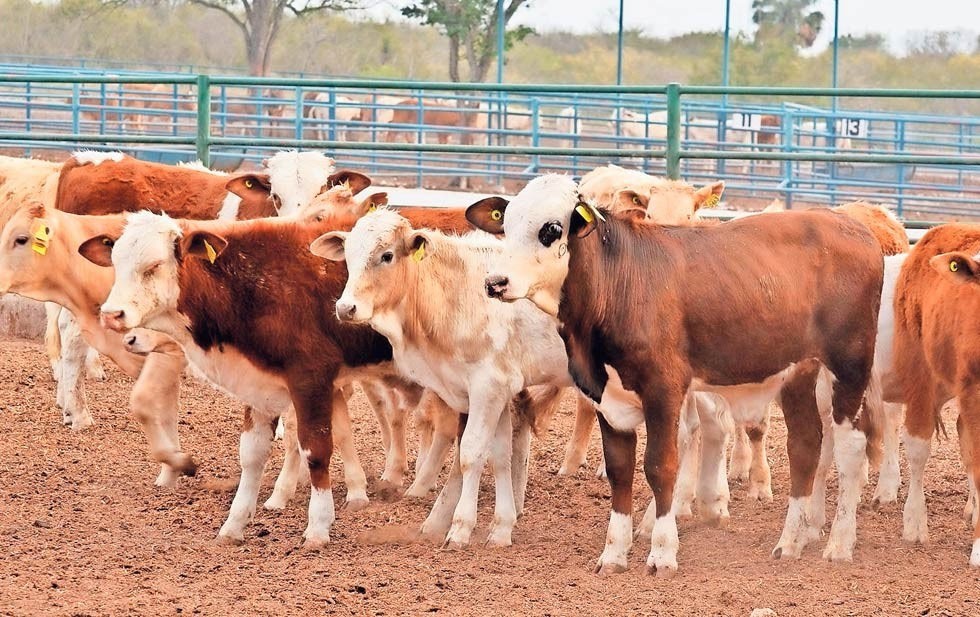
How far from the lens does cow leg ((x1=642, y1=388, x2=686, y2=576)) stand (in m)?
5.72

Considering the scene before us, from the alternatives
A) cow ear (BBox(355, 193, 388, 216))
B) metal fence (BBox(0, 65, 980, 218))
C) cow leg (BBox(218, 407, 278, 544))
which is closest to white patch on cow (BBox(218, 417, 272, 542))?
cow leg (BBox(218, 407, 278, 544))

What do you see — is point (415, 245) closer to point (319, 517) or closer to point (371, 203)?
point (319, 517)

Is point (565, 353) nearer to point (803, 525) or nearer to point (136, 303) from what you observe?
point (803, 525)

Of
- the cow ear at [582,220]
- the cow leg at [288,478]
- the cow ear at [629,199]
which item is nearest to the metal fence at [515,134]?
the cow ear at [629,199]

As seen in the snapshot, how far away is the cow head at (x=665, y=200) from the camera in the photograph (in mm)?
8641

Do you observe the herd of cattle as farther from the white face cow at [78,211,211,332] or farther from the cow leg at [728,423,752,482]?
the cow leg at [728,423,752,482]

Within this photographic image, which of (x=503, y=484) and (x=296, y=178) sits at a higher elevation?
(x=296, y=178)

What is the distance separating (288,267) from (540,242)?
5.04ft

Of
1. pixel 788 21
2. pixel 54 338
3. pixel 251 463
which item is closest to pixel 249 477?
pixel 251 463

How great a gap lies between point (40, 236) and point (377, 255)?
2.26m

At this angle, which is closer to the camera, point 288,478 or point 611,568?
point 611,568

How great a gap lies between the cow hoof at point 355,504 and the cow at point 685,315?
1606mm

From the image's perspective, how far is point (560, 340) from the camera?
6.54 meters

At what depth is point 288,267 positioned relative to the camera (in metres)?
6.63
